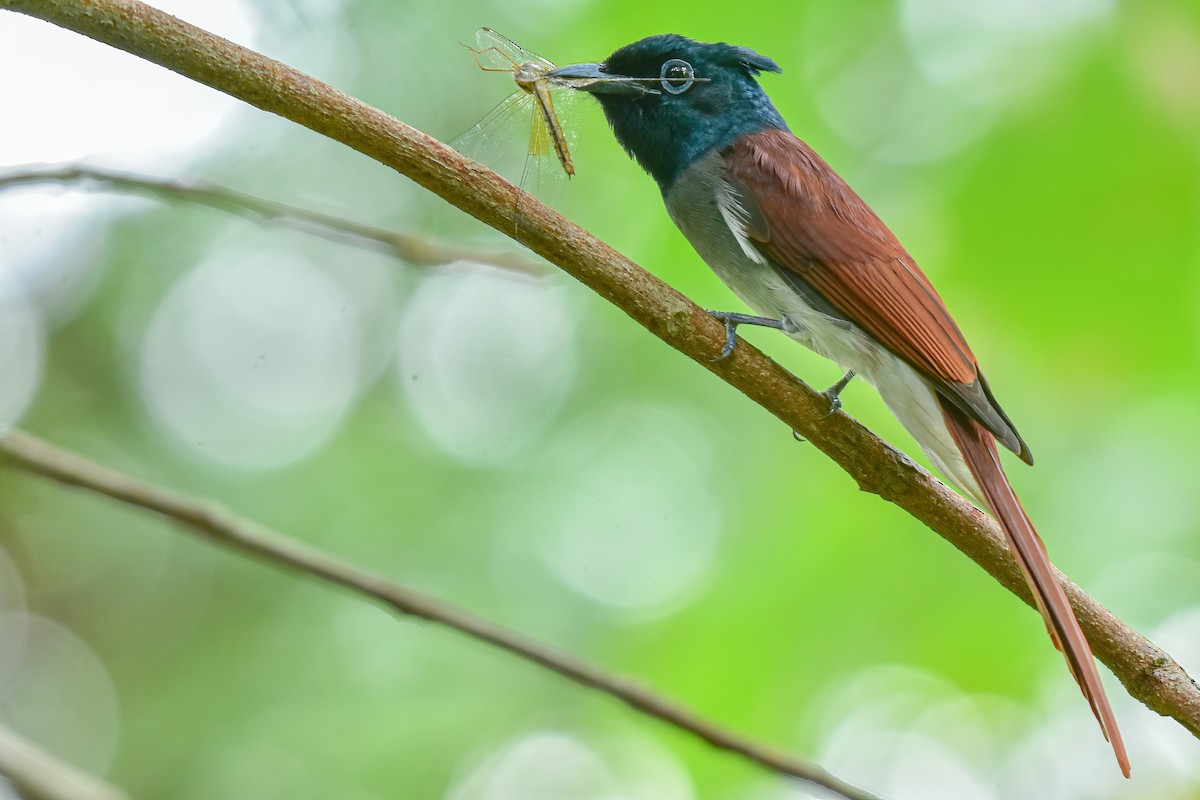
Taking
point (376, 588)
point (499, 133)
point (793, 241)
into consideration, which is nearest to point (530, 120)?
point (499, 133)

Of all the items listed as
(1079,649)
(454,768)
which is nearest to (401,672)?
(454,768)

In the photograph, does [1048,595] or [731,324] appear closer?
[1048,595]

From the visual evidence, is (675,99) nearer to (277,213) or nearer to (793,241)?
(793,241)

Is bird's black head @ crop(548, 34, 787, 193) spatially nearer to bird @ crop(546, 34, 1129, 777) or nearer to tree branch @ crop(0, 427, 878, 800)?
bird @ crop(546, 34, 1129, 777)

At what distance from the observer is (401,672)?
4.15 metres

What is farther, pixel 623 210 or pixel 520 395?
pixel 520 395

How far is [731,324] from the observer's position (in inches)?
90.5

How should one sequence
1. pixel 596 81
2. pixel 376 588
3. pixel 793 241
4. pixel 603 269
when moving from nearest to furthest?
pixel 376 588 < pixel 603 269 < pixel 793 241 < pixel 596 81

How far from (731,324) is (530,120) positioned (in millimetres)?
829

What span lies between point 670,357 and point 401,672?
1.58m

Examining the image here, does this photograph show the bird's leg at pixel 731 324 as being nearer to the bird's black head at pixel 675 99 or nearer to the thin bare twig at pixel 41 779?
the bird's black head at pixel 675 99

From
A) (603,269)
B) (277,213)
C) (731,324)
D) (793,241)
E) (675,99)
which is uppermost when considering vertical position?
(675,99)

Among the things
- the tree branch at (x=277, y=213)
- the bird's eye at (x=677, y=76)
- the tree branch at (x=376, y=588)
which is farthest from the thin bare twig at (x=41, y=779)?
the bird's eye at (x=677, y=76)

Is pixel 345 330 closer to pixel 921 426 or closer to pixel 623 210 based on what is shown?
pixel 623 210
